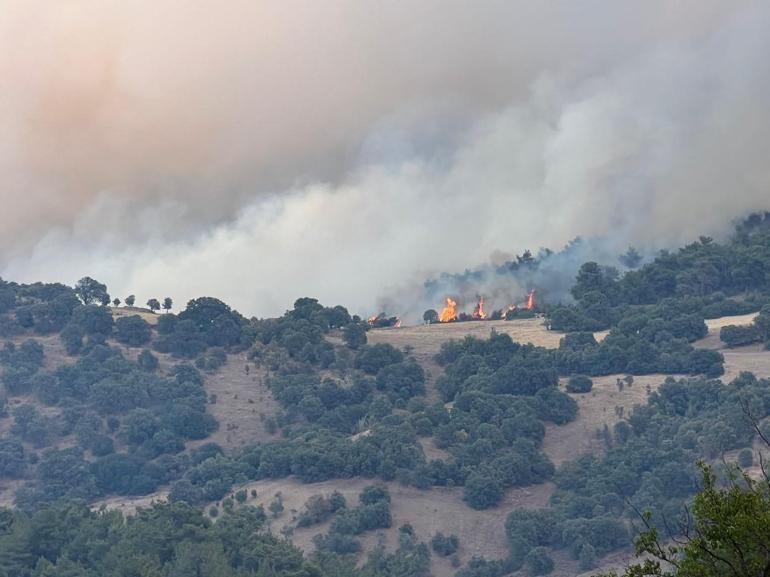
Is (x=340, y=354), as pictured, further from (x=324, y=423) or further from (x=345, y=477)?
(x=345, y=477)

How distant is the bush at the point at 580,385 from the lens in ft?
492

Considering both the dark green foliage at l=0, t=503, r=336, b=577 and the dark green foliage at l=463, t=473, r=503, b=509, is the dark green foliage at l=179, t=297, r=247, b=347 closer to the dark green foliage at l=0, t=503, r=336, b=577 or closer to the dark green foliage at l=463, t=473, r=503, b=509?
the dark green foliage at l=463, t=473, r=503, b=509

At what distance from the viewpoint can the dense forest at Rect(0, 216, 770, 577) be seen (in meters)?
111

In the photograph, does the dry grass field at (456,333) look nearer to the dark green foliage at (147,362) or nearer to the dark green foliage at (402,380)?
the dark green foliage at (402,380)

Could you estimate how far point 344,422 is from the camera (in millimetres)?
149625

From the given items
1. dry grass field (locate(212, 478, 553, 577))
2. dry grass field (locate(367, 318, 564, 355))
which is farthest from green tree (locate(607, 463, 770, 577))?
dry grass field (locate(367, 318, 564, 355))

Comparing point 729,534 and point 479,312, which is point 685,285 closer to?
point 479,312

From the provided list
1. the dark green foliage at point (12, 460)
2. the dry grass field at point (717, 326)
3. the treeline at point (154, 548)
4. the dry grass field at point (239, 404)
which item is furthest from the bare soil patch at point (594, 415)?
the dark green foliage at point (12, 460)

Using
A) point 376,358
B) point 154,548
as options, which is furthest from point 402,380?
point 154,548

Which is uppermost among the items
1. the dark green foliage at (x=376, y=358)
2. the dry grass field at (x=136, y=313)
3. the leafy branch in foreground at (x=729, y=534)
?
the dry grass field at (x=136, y=313)

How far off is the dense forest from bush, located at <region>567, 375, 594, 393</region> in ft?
0.65

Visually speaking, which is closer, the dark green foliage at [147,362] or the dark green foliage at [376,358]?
the dark green foliage at [376,358]

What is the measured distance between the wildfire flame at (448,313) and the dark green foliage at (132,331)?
117 ft

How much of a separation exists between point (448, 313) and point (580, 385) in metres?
43.6
